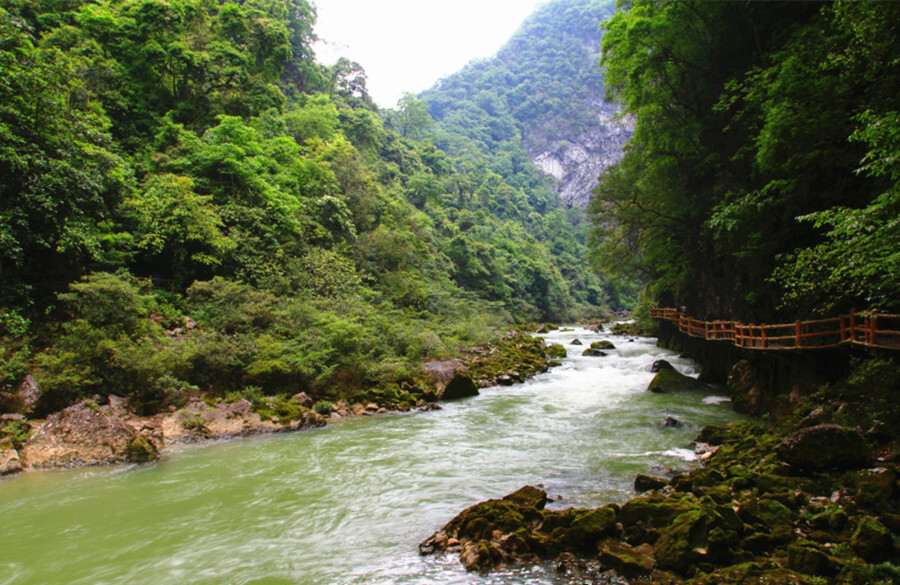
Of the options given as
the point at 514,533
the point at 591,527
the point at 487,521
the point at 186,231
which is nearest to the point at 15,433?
the point at 186,231

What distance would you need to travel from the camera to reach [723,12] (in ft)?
47.2

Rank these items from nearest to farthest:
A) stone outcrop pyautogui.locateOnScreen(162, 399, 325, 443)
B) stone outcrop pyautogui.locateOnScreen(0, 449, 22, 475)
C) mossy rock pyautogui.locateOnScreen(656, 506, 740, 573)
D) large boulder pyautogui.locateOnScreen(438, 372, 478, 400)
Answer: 1. mossy rock pyautogui.locateOnScreen(656, 506, 740, 573)
2. stone outcrop pyautogui.locateOnScreen(0, 449, 22, 475)
3. stone outcrop pyautogui.locateOnScreen(162, 399, 325, 443)
4. large boulder pyautogui.locateOnScreen(438, 372, 478, 400)

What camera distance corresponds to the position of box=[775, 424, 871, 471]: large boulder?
6230mm

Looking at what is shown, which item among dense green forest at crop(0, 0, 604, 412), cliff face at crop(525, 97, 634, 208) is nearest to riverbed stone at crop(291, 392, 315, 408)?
dense green forest at crop(0, 0, 604, 412)

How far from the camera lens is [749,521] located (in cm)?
533

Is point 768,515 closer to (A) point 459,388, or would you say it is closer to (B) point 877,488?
(B) point 877,488

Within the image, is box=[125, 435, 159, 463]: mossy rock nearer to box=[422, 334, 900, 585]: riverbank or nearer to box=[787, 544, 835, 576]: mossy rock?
box=[422, 334, 900, 585]: riverbank

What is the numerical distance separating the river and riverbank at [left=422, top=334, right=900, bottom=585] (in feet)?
1.77

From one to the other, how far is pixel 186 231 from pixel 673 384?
17516mm

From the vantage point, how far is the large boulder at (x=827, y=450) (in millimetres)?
6230

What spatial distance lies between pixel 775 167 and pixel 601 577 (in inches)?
374

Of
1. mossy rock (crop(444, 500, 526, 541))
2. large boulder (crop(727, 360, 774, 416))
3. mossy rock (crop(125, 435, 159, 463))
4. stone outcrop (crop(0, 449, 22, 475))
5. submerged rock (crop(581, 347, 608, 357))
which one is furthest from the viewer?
submerged rock (crop(581, 347, 608, 357))

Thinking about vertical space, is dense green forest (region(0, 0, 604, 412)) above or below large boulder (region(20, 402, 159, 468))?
above

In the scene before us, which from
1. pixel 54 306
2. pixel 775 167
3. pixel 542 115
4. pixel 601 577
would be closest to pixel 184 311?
pixel 54 306
